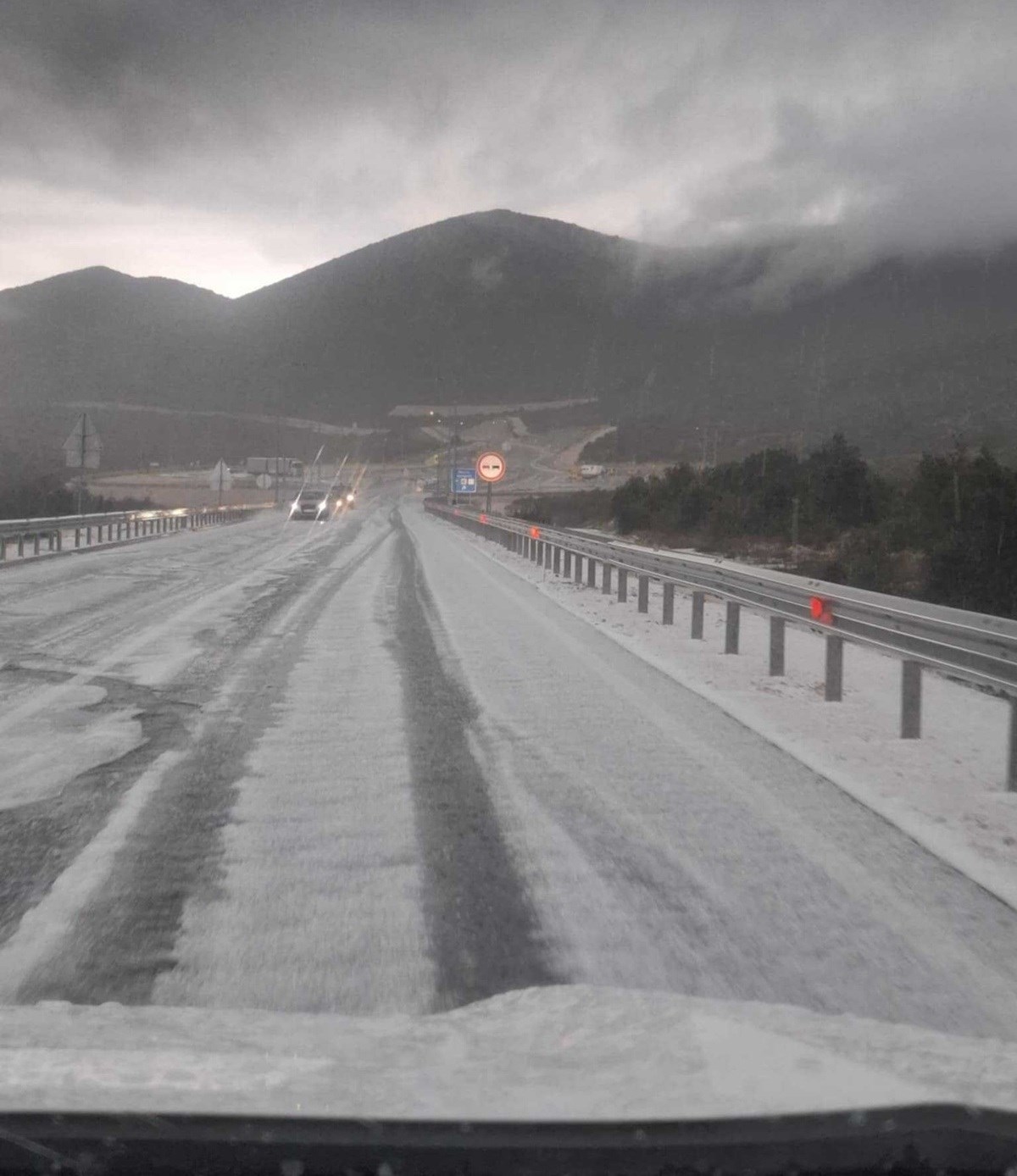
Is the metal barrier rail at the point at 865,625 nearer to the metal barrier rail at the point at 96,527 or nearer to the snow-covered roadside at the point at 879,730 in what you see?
the snow-covered roadside at the point at 879,730

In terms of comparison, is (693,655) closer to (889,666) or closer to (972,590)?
(889,666)

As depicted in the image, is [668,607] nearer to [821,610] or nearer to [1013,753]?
[821,610]

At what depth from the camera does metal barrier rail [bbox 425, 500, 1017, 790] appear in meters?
8.27

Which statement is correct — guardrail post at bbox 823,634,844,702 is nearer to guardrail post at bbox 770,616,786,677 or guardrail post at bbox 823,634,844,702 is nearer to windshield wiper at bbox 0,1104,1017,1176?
guardrail post at bbox 770,616,786,677

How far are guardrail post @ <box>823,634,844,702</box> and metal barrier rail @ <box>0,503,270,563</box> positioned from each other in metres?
21.5

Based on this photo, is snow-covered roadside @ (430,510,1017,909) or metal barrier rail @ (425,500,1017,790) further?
metal barrier rail @ (425,500,1017,790)

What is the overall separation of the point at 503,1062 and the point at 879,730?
739 cm

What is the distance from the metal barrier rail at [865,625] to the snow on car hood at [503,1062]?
5005 mm

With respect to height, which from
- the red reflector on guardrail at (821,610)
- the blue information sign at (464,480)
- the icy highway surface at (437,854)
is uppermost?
the blue information sign at (464,480)

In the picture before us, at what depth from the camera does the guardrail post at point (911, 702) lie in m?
9.41

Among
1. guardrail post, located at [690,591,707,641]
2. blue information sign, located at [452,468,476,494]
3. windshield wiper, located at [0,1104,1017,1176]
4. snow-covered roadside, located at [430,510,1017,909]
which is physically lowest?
snow-covered roadside, located at [430,510,1017,909]

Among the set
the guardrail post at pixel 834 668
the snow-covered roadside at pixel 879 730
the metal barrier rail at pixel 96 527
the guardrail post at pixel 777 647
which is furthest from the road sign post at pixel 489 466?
the guardrail post at pixel 834 668

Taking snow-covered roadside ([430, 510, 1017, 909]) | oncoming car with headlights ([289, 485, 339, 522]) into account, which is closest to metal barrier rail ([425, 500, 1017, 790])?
snow-covered roadside ([430, 510, 1017, 909])

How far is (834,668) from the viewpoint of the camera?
11.1 meters
